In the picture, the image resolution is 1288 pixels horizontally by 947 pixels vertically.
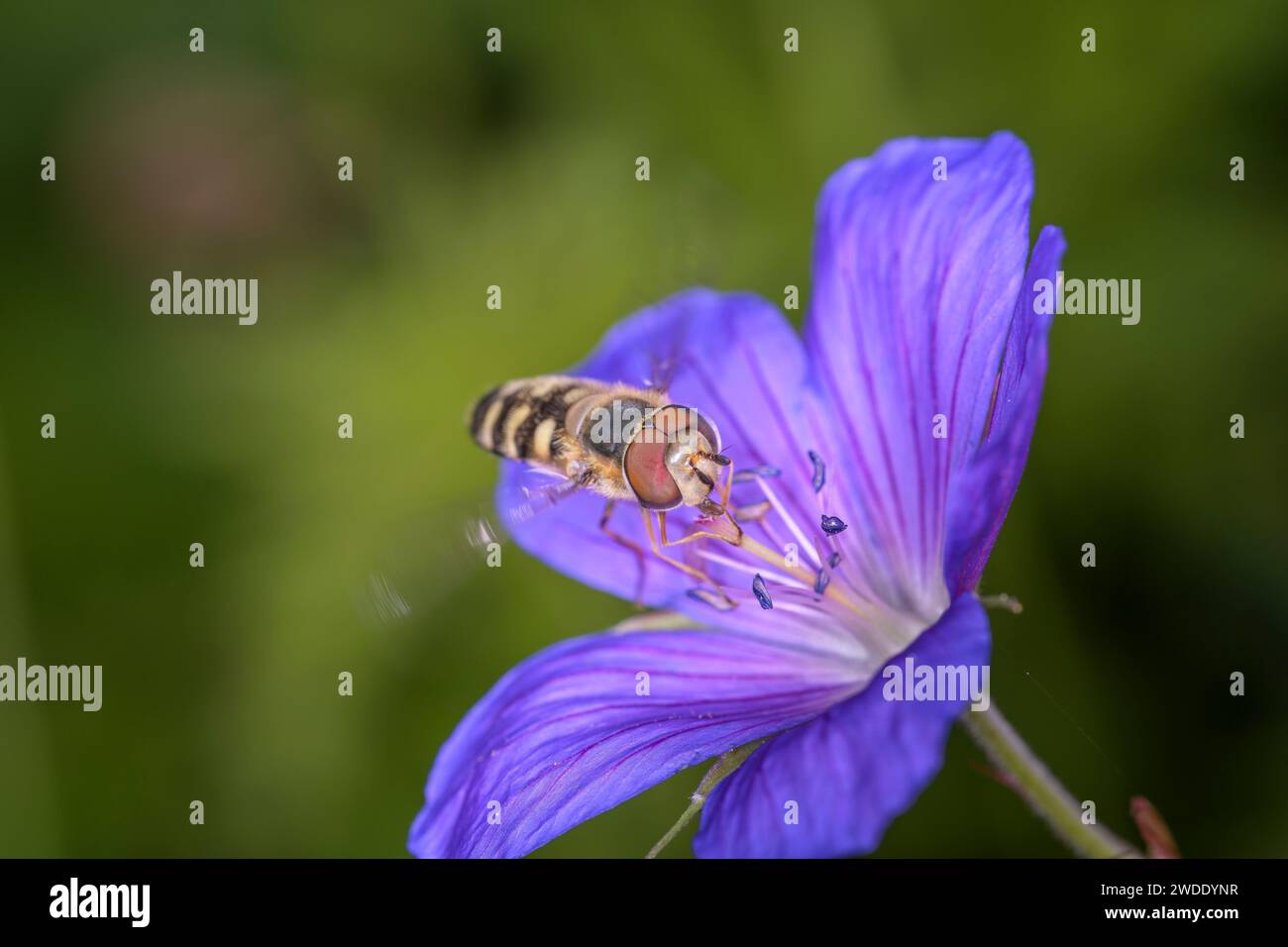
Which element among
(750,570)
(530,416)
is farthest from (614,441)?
(750,570)

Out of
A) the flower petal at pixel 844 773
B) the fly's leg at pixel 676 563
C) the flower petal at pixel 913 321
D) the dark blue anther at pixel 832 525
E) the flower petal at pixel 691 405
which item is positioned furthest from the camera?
the flower petal at pixel 691 405

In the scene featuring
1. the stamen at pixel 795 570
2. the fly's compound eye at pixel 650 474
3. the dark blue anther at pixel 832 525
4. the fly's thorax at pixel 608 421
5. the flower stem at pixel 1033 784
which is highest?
the fly's thorax at pixel 608 421

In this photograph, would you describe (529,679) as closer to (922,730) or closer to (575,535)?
(575,535)

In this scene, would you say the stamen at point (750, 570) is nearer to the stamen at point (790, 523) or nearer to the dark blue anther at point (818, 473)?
the stamen at point (790, 523)

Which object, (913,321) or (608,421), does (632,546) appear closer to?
(608,421)

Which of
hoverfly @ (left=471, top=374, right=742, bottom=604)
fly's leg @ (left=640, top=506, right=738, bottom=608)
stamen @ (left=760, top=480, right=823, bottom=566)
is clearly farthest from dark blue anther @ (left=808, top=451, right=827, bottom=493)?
fly's leg @ (left=640, top=506, right=738, bottom=608)

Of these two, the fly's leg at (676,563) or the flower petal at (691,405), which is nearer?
the fly's leg at (676,563)

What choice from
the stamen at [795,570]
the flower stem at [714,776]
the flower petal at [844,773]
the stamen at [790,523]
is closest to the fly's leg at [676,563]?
the stamen at [795,570]

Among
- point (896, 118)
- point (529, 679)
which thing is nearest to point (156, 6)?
point (896, 118)
